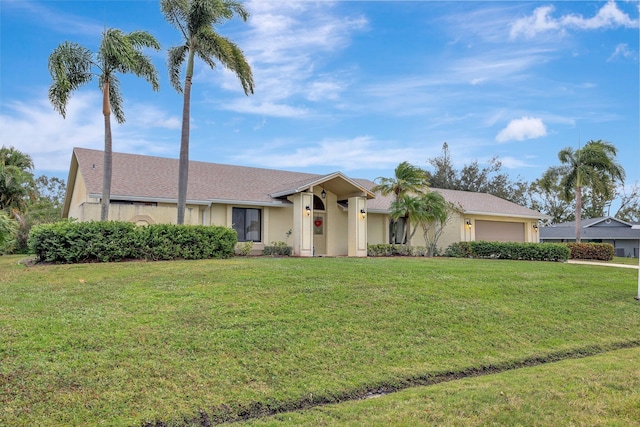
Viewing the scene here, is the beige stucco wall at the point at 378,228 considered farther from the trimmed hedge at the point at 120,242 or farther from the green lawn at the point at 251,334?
the green lawn at the point at 251,334

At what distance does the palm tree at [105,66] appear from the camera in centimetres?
1519

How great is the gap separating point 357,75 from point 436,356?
1326cm

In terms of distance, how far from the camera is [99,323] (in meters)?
6.97

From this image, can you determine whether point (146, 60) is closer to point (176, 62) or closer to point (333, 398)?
point (176, 62)

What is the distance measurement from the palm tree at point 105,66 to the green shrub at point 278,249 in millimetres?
6748

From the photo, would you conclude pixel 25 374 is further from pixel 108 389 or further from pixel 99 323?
pixel 99 323

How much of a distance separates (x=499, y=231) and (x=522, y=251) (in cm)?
585

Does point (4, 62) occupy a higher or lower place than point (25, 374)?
higher

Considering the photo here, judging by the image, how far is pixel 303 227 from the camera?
18.8 m

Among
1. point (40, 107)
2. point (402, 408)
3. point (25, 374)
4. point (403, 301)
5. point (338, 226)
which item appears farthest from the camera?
point (338, 226)

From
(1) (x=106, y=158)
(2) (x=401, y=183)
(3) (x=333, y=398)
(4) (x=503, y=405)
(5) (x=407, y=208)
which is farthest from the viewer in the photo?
(2) (x=401, y=183)

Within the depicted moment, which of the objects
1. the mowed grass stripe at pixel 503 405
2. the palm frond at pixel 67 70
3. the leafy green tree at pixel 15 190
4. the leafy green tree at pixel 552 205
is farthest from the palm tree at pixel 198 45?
the leafy green tree at pixel 552 205

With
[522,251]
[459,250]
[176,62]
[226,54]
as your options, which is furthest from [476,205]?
[176,62]

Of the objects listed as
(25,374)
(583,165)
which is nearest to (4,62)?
(25,374)
